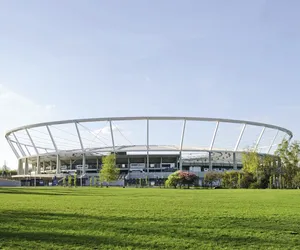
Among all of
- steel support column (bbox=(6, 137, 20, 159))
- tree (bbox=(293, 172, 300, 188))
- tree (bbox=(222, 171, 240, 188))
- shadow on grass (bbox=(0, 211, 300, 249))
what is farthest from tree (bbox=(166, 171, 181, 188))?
steel support column (bbox=(6, 137, 20, 159))

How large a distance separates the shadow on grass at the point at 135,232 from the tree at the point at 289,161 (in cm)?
5447

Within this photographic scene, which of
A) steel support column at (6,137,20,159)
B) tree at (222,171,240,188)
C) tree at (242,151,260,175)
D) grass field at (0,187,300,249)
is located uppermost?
steel support column at (6,137,20,159)

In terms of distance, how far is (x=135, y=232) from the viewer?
699 centimetres

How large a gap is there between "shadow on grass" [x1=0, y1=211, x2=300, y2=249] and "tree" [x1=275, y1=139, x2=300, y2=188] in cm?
5447

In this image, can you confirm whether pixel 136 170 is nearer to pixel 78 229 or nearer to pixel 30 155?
pixel 30 155

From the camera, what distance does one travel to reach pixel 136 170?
91.9m

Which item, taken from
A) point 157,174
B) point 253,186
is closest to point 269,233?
point 253,186

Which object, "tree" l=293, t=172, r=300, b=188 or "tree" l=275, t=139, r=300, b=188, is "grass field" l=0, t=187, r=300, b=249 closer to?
"tree" l=293, t=172, r=300, b=188

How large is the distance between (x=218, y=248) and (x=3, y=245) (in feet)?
10.6

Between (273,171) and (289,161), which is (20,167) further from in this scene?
(289,161)

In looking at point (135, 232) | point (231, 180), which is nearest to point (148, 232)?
point (135, 232)

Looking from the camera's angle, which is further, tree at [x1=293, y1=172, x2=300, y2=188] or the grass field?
tree at [x1=293, y1=172, x2=300, y2=188]

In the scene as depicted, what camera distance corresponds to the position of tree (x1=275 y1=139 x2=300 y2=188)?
195 feet

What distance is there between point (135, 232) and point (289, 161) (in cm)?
5813
